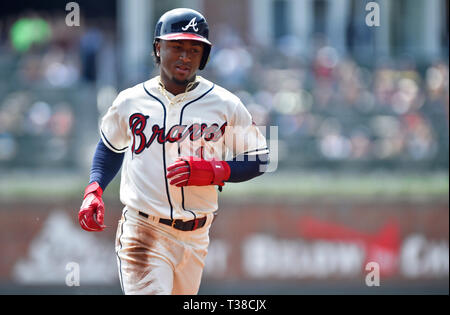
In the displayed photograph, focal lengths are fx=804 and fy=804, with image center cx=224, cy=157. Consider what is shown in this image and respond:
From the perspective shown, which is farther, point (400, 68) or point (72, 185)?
point (400, 68)

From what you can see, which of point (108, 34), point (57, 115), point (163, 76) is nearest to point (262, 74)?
Result: point (57, 115)

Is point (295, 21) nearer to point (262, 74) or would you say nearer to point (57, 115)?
point (262, 74)

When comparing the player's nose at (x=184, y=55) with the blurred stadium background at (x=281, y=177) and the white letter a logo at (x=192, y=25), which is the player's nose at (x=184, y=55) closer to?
the white letter a logo at (x=192, y=25)

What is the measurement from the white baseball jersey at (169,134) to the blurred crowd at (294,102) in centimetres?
577

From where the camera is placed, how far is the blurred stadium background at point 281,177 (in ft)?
33.8

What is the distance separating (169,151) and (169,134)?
94 mm

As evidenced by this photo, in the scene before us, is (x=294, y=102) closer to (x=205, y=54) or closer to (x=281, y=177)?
(x=281, y=177)

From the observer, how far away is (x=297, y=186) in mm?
10719

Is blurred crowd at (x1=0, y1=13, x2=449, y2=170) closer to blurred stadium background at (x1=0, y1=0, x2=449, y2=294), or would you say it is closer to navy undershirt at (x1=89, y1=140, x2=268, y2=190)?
blurred stadium background at (x1=0, y1=0, x2=449, y2=294)

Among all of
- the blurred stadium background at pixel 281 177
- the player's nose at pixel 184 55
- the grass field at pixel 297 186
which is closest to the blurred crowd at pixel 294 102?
the blurred stadium background at pixel 281 177

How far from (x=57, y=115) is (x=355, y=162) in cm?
402

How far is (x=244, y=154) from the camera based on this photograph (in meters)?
4.47

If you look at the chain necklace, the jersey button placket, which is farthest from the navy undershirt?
the chain necklace

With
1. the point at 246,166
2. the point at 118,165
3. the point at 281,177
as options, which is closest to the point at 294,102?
the point at 281,177
